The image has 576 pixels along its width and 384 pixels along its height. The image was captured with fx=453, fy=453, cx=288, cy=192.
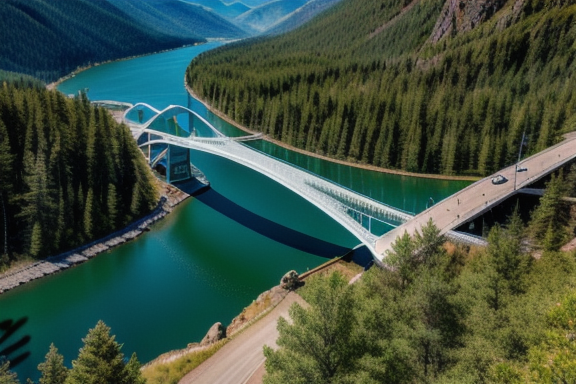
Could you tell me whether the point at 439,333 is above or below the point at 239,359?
above

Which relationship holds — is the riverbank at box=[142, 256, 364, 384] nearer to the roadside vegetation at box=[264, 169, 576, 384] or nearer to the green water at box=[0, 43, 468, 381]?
the green water at box=[0, 43, 468, 381]

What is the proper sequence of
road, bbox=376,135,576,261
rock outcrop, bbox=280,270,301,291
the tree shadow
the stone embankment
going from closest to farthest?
the tree shadow < road, bbox=376,135,576,261 < rock outcrop, bbox=280,270,301,291 < the stone embankment

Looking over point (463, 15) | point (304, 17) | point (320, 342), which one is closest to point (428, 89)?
point (463, 15)

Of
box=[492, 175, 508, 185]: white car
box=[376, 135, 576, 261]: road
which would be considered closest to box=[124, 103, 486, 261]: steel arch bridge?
box=[376, 135, 576, 261]: road

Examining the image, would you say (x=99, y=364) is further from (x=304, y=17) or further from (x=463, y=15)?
(x=304, y=17)

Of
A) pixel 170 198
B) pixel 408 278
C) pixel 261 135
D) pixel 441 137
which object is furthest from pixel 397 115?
pixel 408 278

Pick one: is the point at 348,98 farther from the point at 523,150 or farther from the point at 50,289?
the point at 50,289
